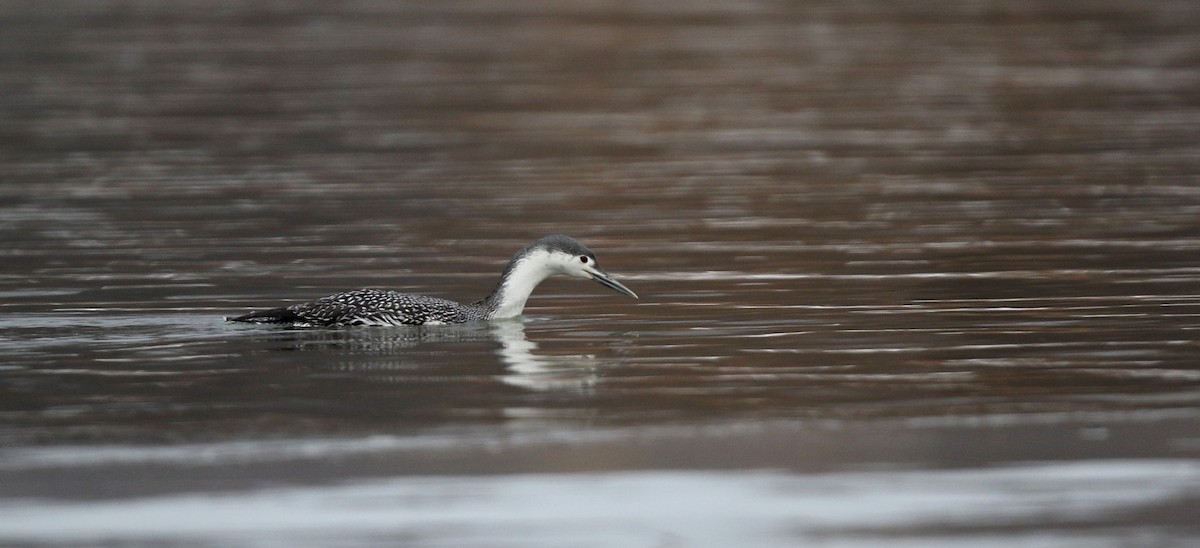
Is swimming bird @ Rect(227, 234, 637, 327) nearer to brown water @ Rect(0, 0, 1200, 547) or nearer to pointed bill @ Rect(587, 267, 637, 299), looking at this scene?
pointed bill @ Rect(587, 267, 637, 299)

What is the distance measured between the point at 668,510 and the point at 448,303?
5156 mm

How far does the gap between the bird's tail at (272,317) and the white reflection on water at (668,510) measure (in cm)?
426

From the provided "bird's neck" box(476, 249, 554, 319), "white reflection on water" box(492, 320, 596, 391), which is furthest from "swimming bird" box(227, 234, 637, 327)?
"white reflection on water" box(492, 320, 596, 391)

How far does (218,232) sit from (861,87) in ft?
45.9

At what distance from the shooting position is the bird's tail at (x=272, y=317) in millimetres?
12789

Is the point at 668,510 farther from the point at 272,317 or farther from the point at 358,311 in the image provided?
the point at 272,317

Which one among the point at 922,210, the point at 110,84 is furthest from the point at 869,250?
the point at 110,84

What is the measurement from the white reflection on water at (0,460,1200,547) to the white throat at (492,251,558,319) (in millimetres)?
4509

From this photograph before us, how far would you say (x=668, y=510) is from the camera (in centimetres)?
820

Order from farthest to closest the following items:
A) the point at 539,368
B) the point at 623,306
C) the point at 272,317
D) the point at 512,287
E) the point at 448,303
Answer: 1. the point at 623,306
2. the point at 512,287
3. the point at 448,303
4. the point at 272,317
5. the point at 539,368

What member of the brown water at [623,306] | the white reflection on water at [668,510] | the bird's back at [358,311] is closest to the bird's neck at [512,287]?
the brown water at [623,306]

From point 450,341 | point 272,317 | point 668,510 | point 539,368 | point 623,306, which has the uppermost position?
point 623,306

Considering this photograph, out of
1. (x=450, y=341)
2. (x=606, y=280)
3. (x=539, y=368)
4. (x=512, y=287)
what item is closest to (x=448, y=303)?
(x=512, y=287)

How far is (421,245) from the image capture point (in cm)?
1694
